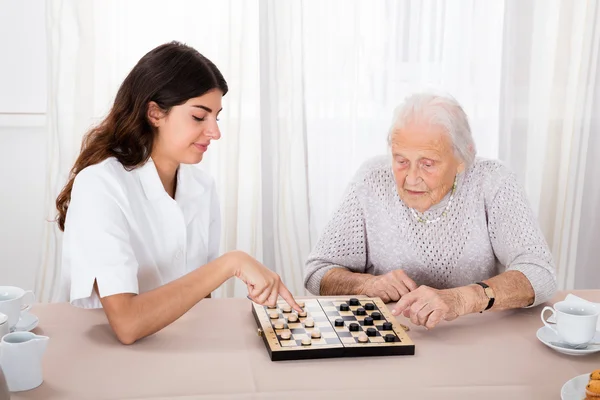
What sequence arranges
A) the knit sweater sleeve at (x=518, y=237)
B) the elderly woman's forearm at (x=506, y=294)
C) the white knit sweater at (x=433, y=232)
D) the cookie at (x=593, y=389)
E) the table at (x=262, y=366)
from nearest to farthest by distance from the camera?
the cookie at (x=593, y=389)
the table at (x=262, y=366)
the elderly woman's forearm at (x=506, y=294)
the knit sweater sleeve at (x=518, y=237)
the white knit sweater at (x=433, y=232)

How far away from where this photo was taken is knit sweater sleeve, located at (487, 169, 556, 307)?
1.91 meters

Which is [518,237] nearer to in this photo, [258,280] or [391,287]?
[391,287]

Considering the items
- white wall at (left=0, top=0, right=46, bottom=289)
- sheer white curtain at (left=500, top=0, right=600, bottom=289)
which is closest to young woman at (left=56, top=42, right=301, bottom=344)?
white wall at (left=0, top=0, right=46, bottom=289)

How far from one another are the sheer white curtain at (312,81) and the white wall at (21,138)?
10 cm

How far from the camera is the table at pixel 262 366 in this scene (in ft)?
4.40

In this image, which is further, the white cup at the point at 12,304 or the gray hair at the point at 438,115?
the gray hair at the point at 438,115

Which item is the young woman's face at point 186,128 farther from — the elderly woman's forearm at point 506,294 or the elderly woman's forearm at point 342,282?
the elderly woman's forearm at point 506,294

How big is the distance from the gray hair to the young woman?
503mm

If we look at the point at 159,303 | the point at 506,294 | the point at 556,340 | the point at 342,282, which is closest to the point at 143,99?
the point at 159,303

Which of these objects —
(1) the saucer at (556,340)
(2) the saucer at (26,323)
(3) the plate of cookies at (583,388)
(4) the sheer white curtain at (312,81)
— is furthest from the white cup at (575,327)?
(4) the sheer white curtain at (312,81)

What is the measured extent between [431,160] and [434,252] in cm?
29

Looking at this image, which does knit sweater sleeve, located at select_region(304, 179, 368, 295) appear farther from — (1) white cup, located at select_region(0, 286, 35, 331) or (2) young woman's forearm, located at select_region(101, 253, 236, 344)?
(1) white cup, located at select_region(0, 286, 35, 331)

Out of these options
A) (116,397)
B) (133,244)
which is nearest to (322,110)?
(133,244)

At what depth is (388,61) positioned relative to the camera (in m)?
3.13
